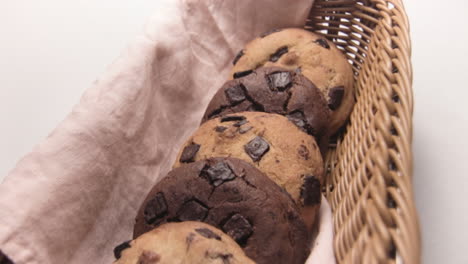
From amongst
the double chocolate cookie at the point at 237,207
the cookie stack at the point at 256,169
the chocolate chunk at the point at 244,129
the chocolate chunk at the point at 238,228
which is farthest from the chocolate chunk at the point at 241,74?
the chocolate chunk at the point at 238,228

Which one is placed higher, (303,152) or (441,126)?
(303,152)

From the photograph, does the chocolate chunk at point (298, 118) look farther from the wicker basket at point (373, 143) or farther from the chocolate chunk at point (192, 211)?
the chocolate chunk at point (192, 211)

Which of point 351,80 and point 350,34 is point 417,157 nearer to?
point 351,80

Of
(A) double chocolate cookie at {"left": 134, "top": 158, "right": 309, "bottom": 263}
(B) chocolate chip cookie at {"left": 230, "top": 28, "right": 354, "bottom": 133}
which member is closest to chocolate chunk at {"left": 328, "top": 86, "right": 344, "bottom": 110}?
(B) chocolate chip cookie at {"left": 230, "top": 28, "right": 354, "bottom": 133}

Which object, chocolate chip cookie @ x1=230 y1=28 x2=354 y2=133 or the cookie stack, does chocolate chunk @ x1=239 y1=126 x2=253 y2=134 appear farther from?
chocolate chip cookie @ x1=230 y1=28 x2=354 y2=133

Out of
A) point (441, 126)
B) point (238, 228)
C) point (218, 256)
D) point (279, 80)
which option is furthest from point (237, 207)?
point (441, 126)

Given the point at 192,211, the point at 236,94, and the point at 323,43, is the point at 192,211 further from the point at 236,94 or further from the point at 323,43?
the point at 323,43
